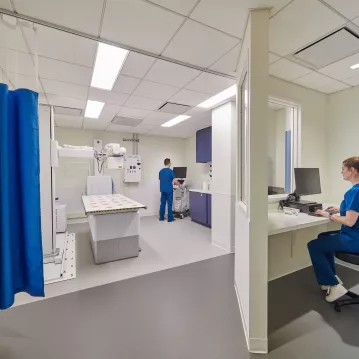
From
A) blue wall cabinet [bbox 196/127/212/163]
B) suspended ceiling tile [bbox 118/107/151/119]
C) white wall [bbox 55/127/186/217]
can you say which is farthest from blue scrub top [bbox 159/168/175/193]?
suspended ceiling tile [bbox 118/107/151/119]

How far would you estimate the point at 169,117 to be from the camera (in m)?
4.70

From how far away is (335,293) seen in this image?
215 centimetres

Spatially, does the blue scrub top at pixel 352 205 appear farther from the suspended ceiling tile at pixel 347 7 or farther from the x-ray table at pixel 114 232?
the x-ray table at pixel 114 232

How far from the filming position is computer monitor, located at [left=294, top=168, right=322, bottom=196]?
276 centimetres

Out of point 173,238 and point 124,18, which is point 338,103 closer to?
point 124,18

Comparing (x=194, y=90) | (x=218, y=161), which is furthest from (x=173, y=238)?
(x=194, y=90)

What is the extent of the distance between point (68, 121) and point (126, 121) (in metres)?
1.39

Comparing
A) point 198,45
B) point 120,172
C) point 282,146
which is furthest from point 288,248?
point 120,172

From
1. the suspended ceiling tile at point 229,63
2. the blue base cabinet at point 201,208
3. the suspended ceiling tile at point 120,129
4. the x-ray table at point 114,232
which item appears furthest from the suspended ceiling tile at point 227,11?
the suspended ceiling tile at point 120,129

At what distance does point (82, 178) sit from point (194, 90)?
13.8 ft

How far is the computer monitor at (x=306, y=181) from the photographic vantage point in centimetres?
276

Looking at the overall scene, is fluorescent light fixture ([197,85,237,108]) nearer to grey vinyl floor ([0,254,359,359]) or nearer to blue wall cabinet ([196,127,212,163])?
blue wall cabinet ([196,127,212,163])

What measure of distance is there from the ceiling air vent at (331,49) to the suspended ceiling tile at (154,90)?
5.48 ft

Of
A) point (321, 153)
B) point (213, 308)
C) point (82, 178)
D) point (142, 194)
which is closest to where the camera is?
point (213, 308)
